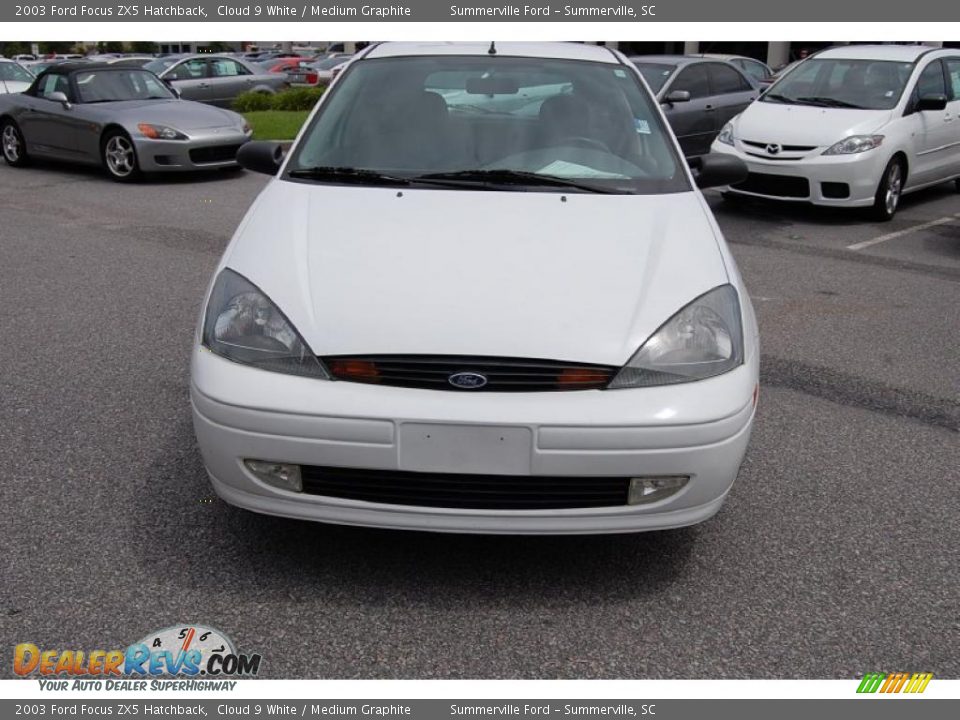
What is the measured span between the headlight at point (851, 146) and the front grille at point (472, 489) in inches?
292

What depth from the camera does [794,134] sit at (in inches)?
375

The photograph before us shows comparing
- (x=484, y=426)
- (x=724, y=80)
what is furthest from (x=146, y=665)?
(x=724, y=80)

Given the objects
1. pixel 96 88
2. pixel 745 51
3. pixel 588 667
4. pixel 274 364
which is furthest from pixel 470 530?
pixel 745 51

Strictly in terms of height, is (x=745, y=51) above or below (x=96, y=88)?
below

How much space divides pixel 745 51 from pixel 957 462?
132ft

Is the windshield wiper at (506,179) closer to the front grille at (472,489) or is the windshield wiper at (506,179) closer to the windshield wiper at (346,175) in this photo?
the windshield wiper at (346,175)

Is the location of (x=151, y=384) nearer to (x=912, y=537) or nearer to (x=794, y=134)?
(x=912, y=537)

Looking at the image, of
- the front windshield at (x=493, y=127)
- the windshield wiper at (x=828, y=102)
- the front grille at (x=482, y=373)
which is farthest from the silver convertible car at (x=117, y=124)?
the front grille at (x=482, y=373)

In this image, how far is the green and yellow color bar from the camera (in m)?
2.67

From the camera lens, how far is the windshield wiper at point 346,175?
3848 mm

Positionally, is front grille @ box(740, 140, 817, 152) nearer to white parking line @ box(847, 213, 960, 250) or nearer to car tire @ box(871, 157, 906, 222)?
car tire @ box(871, 157, 906, 222)

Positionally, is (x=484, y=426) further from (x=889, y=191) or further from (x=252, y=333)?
(x=889, y=191)

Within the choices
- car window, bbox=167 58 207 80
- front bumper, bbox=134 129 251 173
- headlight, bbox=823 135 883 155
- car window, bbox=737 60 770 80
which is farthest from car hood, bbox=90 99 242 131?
car window, bbox=737 60 770 80

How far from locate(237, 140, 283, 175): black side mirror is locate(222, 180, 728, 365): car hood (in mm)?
753
